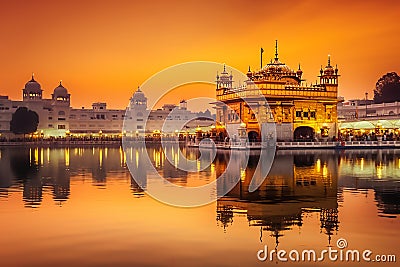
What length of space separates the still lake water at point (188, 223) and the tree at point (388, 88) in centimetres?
8151

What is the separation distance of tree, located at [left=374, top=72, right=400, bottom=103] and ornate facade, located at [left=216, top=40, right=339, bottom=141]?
4203 centimetres

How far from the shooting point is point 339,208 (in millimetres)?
13250

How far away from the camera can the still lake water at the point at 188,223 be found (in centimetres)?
886

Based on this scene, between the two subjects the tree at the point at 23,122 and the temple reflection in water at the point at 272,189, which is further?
the tree at the point at 23,122

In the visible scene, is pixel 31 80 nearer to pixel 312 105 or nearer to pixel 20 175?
pixel 312 105

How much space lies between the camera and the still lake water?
886 centimetres

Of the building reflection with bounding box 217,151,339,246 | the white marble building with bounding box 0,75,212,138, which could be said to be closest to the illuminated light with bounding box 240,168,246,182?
the building reflection with bounding box 217,151,339,246

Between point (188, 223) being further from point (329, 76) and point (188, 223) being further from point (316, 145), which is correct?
point (329, 76)

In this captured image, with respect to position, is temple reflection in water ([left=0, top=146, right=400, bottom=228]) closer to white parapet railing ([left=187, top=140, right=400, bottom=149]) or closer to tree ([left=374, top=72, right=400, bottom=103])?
white parapet railing ([left=187, top=140, right=400, bottom=149])

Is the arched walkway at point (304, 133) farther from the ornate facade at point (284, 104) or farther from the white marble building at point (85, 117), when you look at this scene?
the white marble building at point (85, 117)

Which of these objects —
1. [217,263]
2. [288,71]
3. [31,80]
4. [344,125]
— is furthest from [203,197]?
[31,80]

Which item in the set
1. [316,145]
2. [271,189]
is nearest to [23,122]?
[316,145]

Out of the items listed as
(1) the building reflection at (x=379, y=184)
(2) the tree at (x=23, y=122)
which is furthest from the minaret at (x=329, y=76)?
(2) the tree at (x=23, y=122)

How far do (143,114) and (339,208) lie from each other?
319 feet
